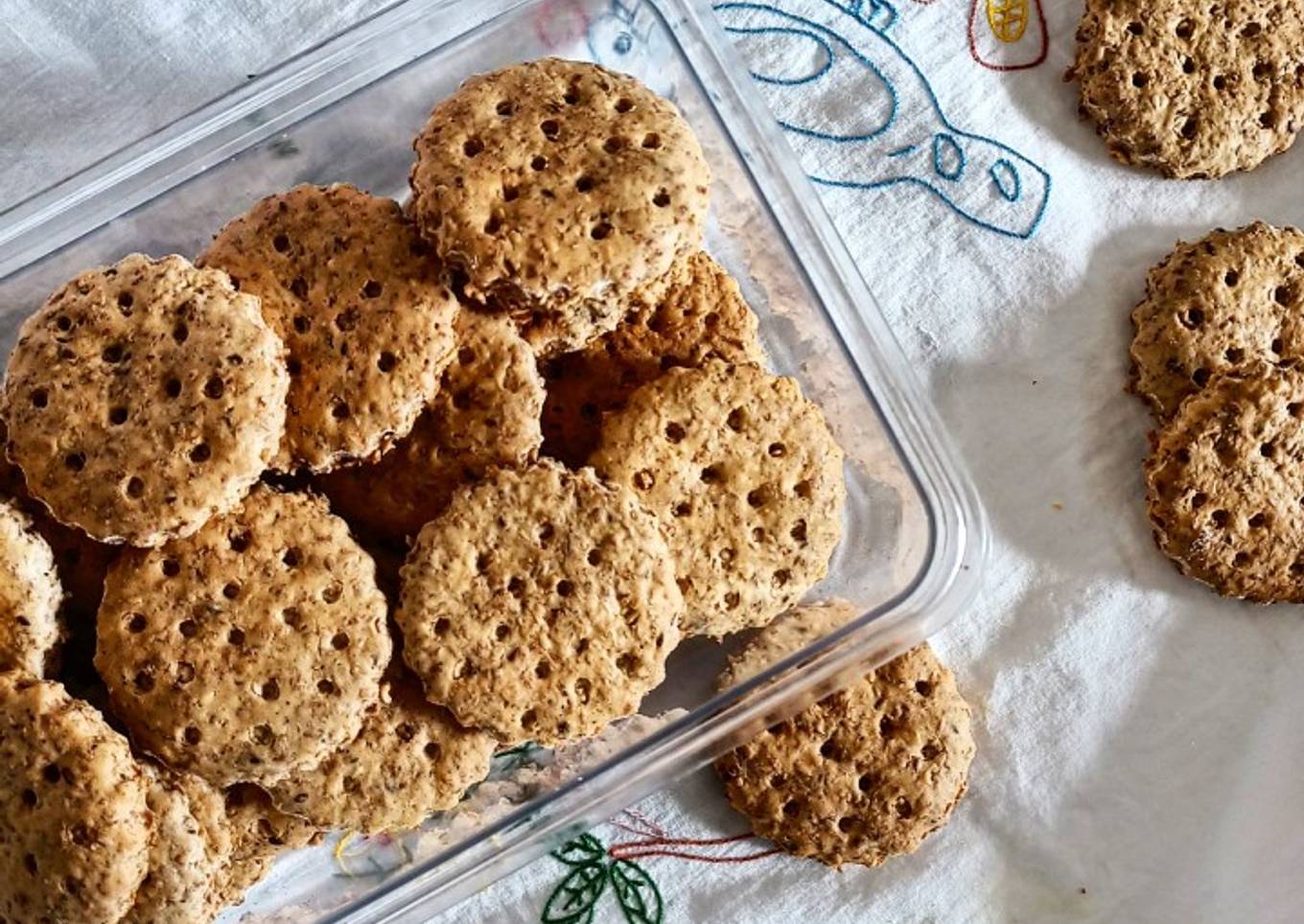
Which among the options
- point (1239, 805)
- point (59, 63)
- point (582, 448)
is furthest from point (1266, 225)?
point (59, 63)

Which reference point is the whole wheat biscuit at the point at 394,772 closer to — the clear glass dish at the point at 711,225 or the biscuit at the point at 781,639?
the clear glass dish at the point at 711,225

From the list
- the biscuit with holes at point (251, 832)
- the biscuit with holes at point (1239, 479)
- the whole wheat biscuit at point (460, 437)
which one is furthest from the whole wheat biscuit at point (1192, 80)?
the biscuit with holes at point (251, 832)

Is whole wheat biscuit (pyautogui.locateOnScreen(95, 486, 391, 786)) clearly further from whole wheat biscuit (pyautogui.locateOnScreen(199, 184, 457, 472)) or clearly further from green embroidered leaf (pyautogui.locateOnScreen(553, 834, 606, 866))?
green embroidered leaf (pyautogui.locateOnScreen(553, 834, 606, 866))

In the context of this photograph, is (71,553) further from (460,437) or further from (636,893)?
(636,893)

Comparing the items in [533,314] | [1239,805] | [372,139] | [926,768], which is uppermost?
[372,139]

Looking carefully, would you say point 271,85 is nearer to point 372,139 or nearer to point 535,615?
point 372,139

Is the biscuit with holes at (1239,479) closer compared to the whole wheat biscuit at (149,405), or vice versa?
the whole wheat biscuit at (149,405)

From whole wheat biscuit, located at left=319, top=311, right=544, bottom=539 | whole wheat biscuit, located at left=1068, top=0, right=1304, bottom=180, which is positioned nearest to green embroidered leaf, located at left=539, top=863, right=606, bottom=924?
whole wheat biscuit, located at left=319, top=311, right=544, bottom=539
